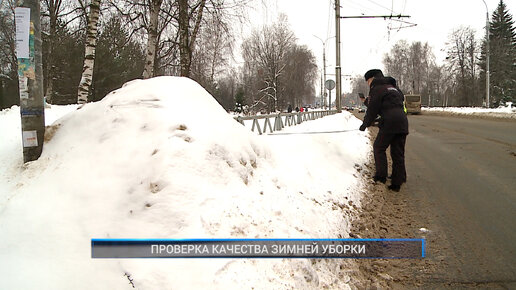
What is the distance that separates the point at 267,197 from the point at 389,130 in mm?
2759

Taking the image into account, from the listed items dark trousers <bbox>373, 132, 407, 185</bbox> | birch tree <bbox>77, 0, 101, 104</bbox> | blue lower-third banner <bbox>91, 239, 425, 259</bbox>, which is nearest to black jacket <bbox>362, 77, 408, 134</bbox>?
dark trousers <bbox>373, 132, 407, 185</bbox>

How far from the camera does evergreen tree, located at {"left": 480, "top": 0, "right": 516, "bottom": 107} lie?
44.7m

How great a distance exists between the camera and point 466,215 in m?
4.16

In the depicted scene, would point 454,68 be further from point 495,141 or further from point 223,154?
point 223,154

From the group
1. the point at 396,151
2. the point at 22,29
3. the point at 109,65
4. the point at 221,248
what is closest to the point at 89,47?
the point at 22,29

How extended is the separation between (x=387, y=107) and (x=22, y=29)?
5.14 m

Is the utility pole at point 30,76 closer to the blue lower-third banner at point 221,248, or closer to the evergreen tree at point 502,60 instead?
the blue lower-third banner at point 221,248

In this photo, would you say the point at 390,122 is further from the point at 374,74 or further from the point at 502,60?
the point at 502,60

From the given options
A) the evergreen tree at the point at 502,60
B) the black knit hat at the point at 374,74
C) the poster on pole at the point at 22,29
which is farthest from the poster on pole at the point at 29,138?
the evergreen tree at the point at 502,60

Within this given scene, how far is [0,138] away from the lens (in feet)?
15.7

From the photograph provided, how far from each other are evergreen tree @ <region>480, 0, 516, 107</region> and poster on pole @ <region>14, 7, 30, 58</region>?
177 ft

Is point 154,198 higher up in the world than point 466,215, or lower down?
higher up

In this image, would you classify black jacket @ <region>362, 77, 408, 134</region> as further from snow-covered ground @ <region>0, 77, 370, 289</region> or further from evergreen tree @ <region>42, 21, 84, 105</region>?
evergreen tree @ <region>42, 21, 84, 105</region>

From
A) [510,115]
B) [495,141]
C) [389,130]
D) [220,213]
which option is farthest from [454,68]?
[220,213]
